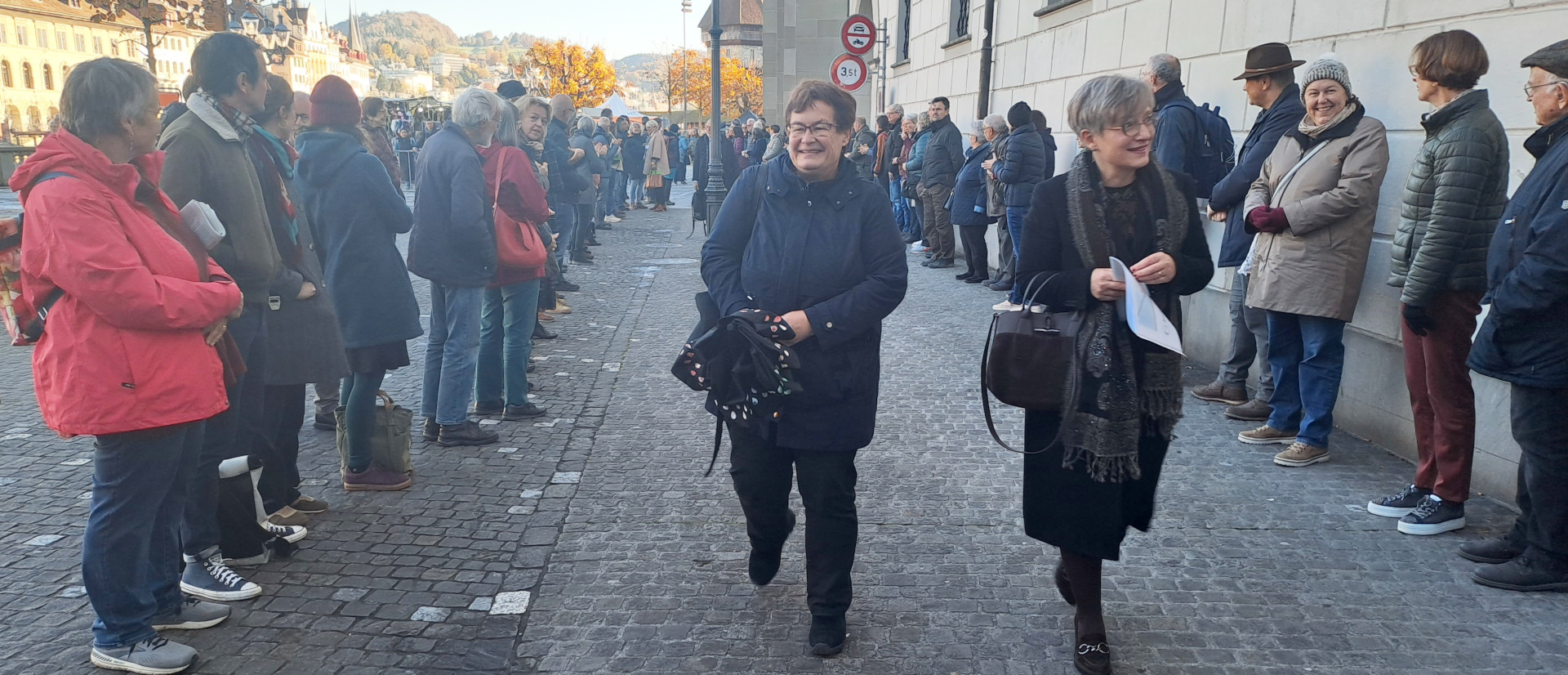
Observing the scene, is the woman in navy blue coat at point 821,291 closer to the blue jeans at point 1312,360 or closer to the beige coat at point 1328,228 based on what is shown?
the beige coat at point 1328,228

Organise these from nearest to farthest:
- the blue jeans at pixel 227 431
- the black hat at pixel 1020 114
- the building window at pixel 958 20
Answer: the blue jeans at pixel 227 431
the black hat at pixel 1020 114
the building window at pixel 958 20

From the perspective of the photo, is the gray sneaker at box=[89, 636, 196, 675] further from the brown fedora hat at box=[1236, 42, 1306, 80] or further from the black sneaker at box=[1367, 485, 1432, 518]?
the brown fedora hat at box=[1236, 42, 1306, 80]

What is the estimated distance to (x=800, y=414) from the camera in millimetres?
3170

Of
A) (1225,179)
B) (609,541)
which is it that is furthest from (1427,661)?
(1225,179)

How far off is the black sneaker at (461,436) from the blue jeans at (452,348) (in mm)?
27

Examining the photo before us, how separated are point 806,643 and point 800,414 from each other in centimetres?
76

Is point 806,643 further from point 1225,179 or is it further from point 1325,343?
point 1225,179

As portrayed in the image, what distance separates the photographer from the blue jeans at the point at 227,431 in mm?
3465

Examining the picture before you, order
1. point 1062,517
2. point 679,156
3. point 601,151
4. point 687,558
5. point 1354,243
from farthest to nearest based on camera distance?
point 679,156
point 601,151
point 1354,243
point 687,558
point 1062,517

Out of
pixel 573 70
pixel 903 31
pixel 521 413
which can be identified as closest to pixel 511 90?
pixel 521 413

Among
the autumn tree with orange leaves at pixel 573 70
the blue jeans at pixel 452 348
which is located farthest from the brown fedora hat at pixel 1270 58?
the autumn tree with orange leaves at pixel 573 70

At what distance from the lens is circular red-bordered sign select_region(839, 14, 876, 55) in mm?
15305

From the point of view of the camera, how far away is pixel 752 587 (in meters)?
3.72

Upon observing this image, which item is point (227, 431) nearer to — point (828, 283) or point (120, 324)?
point (120, 324)
